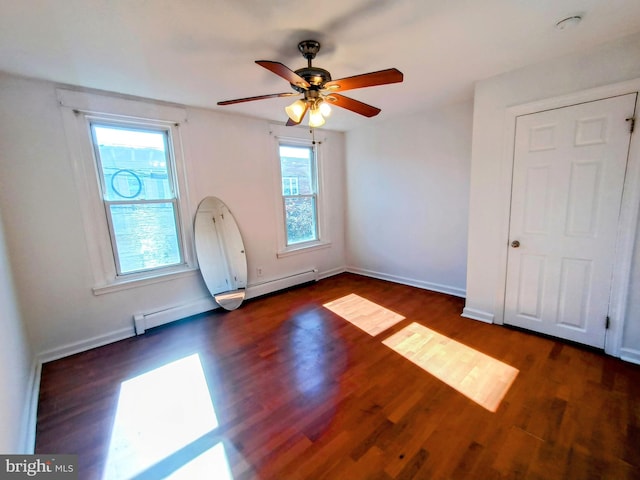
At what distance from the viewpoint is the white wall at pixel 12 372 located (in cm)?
131

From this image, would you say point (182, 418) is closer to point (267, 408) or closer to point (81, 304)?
point (267, 408)

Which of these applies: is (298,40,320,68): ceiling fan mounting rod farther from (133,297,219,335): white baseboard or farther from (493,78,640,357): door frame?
(133,297,219,335): white baseboard

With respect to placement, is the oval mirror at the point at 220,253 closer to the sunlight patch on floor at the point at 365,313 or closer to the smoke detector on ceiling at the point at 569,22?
the sunlight patch on floor at the point at 365,313

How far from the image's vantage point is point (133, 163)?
2840mm

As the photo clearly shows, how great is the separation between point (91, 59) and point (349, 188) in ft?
11.6

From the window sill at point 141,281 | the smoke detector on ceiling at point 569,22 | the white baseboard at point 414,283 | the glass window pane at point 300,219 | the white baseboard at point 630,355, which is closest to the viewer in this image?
the smoke detector on ceiling at point 569,22

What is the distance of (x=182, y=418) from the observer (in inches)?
70.1

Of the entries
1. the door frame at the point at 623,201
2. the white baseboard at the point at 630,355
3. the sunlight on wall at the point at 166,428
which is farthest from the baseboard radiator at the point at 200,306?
the white baseboard at the point at 630,355

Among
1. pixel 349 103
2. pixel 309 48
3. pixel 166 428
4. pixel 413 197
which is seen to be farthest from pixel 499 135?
pixel 166 428

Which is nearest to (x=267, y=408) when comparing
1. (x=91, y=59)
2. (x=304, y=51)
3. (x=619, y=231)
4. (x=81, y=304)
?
(x=81, y=304)

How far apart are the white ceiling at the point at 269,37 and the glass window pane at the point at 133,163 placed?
0.45 metres

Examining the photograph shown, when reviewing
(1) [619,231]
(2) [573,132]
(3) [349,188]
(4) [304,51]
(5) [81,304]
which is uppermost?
(4) [304,51]

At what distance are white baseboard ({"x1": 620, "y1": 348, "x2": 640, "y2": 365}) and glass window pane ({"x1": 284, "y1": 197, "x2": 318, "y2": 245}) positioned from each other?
11.8 feet

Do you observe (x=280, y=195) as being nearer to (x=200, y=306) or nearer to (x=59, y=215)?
(x=200, y=306)
